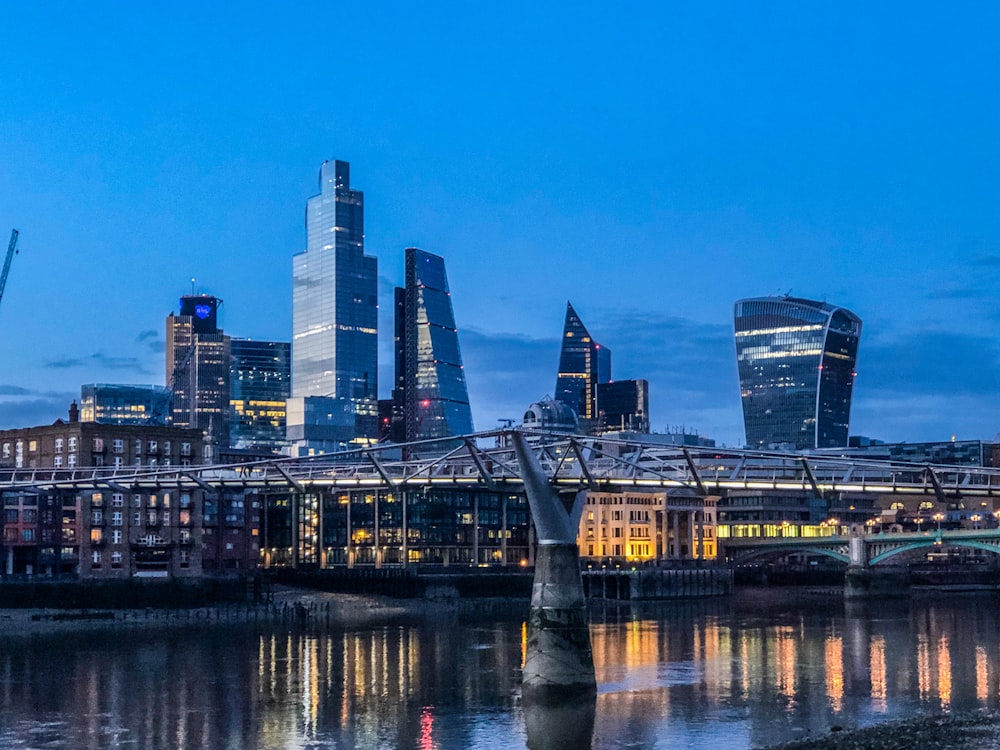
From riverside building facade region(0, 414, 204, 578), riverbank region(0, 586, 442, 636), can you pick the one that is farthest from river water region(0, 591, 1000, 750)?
riverside building facade region(0, 414, 204, 578)

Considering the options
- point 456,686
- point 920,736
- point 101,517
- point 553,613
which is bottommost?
point 456,686

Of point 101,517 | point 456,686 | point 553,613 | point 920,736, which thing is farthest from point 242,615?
Answer: point 920,736

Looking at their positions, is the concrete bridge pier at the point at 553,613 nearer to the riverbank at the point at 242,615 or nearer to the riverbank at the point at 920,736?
the riverbank at the point at 920,736

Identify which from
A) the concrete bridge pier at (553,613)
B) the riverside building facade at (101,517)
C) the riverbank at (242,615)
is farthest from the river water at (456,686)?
the riverside building facade at (101,517)

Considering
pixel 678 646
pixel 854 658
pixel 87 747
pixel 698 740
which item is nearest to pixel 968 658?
pixel 854 658

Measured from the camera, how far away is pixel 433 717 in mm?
75438

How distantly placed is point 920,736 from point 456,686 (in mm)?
35157

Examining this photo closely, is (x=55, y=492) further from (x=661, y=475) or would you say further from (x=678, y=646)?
(x=661, y=475)

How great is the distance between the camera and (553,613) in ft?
261

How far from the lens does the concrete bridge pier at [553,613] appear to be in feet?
260

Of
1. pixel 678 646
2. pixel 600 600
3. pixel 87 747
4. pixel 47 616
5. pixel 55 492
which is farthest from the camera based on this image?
pixel 600 600

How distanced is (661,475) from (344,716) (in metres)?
28.6

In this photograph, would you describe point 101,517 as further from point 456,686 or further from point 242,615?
point 456,686

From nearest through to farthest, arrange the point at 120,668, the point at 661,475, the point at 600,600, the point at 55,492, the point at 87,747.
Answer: the point at 87,747
the point at 661,475
the point at 120,668
the point at 55,492
the point at 600,600
